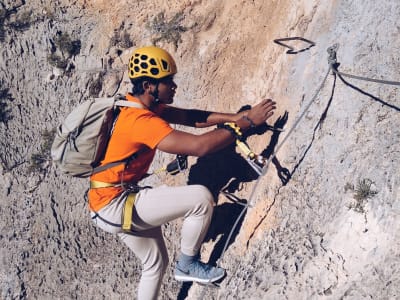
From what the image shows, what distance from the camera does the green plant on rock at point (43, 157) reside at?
10.6 m

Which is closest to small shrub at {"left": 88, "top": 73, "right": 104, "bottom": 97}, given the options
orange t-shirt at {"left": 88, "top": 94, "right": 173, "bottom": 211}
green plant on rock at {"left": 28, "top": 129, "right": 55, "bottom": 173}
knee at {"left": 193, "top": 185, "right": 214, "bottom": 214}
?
green plant on rock at {"left": 28, "top": 129, "right": 55, "bottom": 173}

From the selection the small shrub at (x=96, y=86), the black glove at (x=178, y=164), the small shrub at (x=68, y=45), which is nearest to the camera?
the black glove at (x=178, y=164)

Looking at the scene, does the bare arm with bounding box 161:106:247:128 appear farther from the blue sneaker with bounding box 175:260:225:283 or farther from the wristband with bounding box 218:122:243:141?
the blue sneaker with bounding box 175:260:225:283

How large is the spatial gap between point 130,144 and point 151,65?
84cm

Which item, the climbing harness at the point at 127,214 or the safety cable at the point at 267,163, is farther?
the safety cable at the point at 267,163

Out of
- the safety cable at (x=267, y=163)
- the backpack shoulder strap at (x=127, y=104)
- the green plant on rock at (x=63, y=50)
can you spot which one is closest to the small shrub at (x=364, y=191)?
the safety cable at (x=267, y=163)

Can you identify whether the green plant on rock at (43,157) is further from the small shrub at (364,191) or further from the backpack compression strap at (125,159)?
the small shrub at (364,191)

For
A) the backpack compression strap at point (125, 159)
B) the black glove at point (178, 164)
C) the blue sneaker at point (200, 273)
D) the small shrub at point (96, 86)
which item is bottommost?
the blue sneaker at point (200, 273)

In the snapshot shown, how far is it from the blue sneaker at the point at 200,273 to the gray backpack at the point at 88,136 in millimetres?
1549

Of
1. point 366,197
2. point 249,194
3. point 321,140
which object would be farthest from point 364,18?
point 249,194

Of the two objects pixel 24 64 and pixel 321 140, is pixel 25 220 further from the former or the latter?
pixel 321 140

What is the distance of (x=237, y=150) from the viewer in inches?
313

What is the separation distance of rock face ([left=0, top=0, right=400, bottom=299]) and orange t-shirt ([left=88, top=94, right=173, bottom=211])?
1429 millimetres

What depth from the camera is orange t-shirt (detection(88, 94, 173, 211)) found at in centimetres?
621
